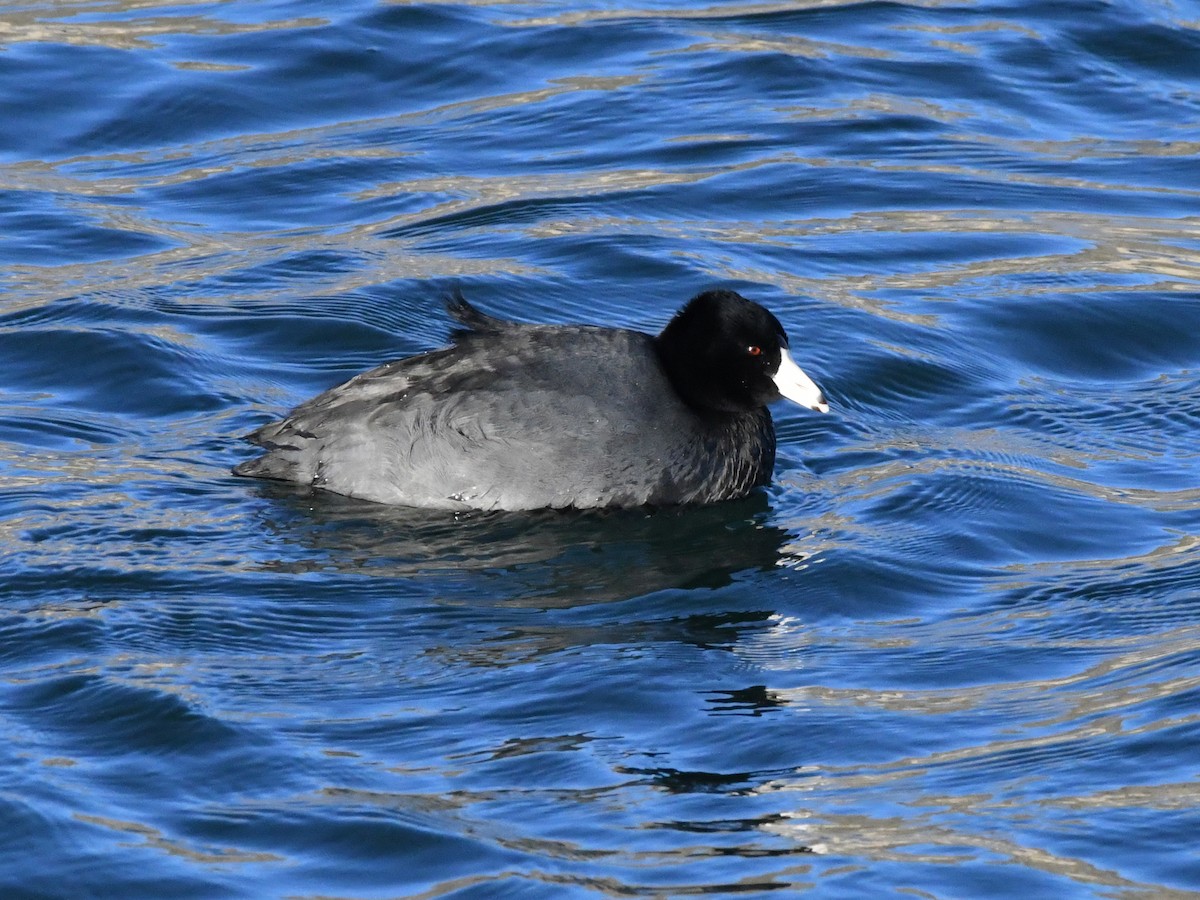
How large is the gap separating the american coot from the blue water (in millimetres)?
140

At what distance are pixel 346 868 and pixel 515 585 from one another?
6.60 ft

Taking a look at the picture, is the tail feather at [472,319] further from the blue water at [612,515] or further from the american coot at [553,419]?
the blue water at [612,515]

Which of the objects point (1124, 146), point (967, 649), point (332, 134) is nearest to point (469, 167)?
point (332, 134)

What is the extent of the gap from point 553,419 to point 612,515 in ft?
1.57

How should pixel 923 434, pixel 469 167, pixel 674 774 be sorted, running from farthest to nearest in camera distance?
pixel 469 167
pixel 923 434
pixel 674 774

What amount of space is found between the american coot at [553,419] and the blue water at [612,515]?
14 centimetres

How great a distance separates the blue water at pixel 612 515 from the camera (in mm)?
5574

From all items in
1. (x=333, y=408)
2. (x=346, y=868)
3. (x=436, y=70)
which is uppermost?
(x=436, y=70)

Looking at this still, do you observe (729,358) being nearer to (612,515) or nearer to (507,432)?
(612,515)

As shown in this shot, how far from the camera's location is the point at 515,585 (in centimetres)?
720

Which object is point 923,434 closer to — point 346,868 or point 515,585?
point 515,585

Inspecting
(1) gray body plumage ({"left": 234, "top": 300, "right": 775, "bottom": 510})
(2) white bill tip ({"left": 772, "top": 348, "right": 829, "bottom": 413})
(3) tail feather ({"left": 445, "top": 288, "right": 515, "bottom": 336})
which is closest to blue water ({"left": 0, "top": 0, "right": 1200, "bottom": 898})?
(1) gray body plumage ({"left": 234, "top": 300, "right": 775, "bottom": 510})

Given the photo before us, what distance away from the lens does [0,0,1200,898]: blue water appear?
5574mm

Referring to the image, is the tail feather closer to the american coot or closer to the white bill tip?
the american coot
